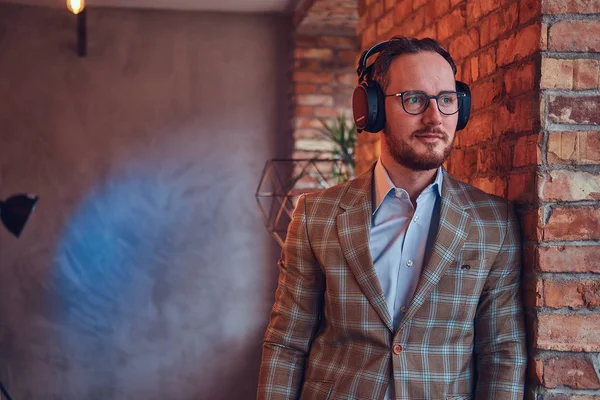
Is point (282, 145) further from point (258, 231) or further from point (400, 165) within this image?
point (400, 165)

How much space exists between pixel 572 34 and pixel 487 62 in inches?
13.3

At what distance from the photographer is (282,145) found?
17.2ft

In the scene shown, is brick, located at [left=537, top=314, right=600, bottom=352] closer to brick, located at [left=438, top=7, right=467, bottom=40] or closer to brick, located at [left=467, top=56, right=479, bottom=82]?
brick, located at [left=467, top=56, right=479, bottom=82]

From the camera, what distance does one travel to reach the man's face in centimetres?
161

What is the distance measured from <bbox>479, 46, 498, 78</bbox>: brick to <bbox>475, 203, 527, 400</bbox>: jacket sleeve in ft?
1.45

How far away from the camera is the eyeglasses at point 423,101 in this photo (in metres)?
1.62

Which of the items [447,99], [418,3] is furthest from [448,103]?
[418,3]

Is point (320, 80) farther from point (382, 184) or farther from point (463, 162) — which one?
point (382, 184)

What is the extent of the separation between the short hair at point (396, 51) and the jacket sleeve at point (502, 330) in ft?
1.36

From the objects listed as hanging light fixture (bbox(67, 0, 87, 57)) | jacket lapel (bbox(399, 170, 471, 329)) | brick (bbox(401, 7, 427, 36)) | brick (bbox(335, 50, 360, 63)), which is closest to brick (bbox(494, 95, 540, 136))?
jacket lapel (bbox(399, 170, 471, 329))

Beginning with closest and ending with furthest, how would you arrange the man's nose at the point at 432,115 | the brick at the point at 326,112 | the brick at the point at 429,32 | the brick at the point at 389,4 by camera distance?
the man's nose at the point at 432,115
the brick at the point at 429,32
the brick at the point at 389,4
the brick at the point at 326,112

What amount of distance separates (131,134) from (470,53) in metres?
3.46

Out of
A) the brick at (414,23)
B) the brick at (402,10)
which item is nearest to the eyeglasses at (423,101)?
the brick at (414,23)

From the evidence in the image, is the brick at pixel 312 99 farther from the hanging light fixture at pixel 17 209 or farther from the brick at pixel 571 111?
the brick at pixel 571 111
